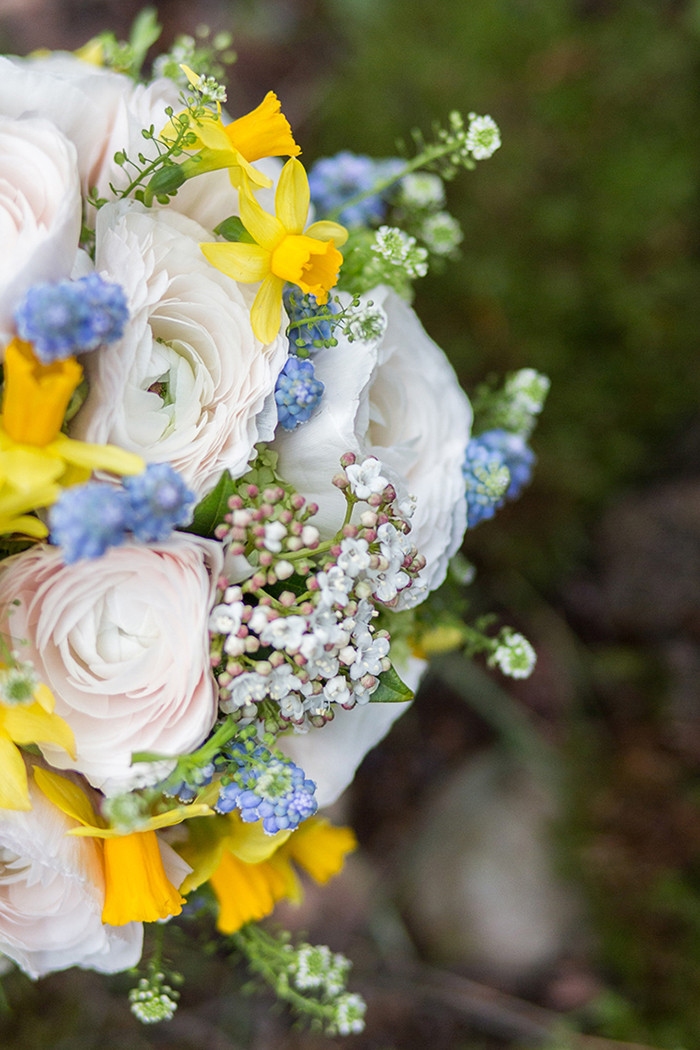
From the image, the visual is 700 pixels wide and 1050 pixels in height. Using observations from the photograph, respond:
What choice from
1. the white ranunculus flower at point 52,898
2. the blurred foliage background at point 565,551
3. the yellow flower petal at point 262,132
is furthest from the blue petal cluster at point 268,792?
the blurred foliage background at point 565,551

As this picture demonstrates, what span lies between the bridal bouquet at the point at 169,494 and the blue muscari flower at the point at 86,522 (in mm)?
17

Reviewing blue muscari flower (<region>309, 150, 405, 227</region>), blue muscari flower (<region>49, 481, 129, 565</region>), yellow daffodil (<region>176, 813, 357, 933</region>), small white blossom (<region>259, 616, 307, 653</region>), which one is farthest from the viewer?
blue muscari flower (<region>309, 150, 405, 227</region>)

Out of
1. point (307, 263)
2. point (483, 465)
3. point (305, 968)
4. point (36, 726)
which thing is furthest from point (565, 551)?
point (36, 726)

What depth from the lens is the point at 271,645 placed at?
1.89 ft

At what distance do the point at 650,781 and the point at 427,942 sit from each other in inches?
21.3

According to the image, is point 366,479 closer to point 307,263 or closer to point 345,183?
point 307,263

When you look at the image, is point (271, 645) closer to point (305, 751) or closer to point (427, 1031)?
point (305, 751)

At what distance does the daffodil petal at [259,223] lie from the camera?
0.58 m

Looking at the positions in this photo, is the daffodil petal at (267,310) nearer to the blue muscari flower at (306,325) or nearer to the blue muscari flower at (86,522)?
the blue muscari flower at (306,325)

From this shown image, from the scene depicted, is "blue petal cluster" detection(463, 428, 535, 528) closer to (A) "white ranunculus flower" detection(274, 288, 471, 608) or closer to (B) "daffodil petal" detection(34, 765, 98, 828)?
(A) "white ranunculus flower" detection(274, 288, 471, 608)

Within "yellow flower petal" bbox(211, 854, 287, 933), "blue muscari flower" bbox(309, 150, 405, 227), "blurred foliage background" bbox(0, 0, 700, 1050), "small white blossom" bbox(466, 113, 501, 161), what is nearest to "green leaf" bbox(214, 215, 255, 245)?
"small white blossom" bbox(466, 113, 501, 161)

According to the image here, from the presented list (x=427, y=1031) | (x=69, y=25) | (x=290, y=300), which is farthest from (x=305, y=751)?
(x=69, y=25)

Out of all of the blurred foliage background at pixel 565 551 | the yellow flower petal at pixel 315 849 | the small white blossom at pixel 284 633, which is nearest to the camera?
the small white blossom at pixel 284 633

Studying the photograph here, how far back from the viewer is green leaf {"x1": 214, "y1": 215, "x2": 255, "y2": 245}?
24.9 inches
